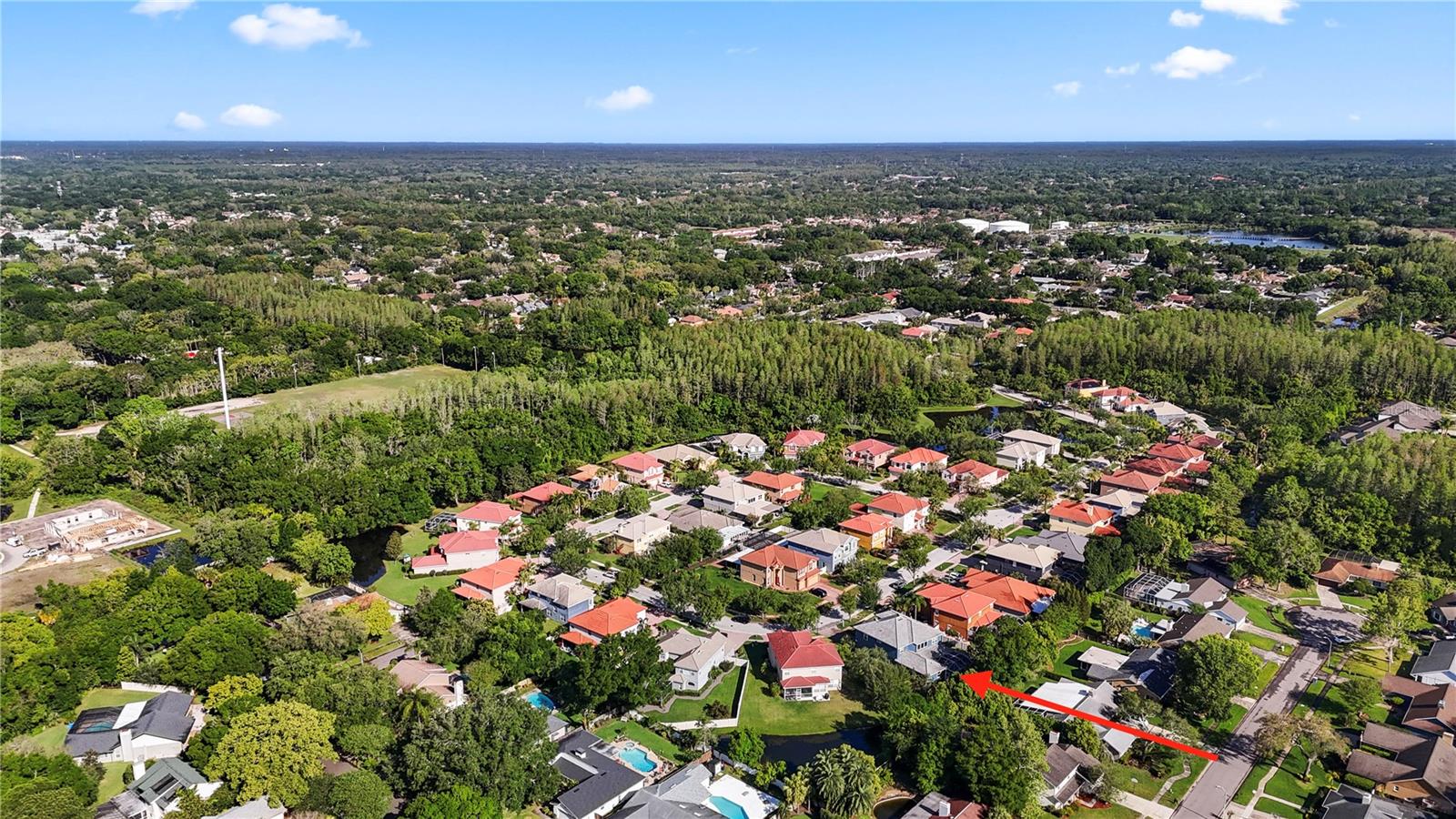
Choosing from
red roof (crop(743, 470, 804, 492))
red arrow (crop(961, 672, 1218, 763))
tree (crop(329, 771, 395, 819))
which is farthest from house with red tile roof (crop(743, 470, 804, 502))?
tree (crop(329, 771, 395, 819))

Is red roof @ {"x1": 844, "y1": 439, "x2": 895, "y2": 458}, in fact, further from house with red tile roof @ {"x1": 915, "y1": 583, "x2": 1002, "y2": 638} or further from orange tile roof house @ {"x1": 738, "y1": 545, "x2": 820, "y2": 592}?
house with red tile roof @ {"x1": 915, "y1": 583, "x2": 1002, "y2": 638}

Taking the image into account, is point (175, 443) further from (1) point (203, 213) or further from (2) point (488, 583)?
(1) point (203, 213)

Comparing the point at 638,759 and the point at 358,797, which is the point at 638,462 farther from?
the point at 358,797

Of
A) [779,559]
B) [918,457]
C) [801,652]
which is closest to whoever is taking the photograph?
[801,652]

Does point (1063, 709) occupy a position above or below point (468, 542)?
below

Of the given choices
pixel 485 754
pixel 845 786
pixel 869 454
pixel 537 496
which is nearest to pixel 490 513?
pixel 537 496

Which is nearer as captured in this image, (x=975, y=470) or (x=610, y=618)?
(x=610, y=618)

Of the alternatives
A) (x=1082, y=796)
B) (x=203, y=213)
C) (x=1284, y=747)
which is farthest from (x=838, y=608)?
(x=203, y=213)
